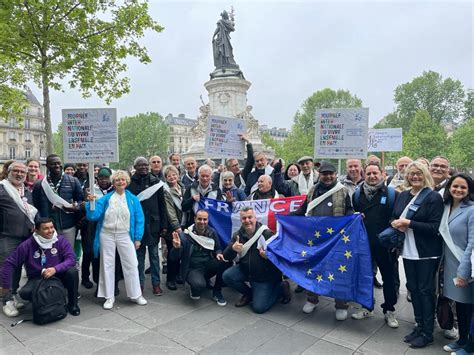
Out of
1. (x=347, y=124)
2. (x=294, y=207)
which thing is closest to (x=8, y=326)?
(x=294, y=207)

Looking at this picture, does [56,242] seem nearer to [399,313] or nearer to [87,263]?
[87,263]

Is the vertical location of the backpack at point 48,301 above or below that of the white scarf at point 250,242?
below

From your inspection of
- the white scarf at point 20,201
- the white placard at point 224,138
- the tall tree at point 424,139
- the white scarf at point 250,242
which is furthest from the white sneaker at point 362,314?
the tall tree at point 424,139

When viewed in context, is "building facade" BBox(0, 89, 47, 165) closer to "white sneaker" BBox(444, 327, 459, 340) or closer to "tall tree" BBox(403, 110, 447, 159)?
"tall tree" BBox(403, 110, 447, 159)

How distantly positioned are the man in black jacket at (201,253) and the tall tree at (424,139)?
46.2m

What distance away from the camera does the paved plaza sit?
390cm

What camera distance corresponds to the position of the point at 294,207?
19.2 ft

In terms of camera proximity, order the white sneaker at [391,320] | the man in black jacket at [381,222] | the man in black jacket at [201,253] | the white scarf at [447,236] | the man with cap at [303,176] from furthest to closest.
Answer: the man with cap at [303,176] → the man in black jacket at [201,253] → the man in black jacket at [381,222] → the white sneaker at [391,320] → the white scarf at [447,236]

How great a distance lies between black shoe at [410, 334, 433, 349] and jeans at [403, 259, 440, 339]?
1.7 inches

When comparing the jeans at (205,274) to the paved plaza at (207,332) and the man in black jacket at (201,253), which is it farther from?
the paved plaza at (207,332)

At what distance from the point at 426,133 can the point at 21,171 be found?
49844 millimetres

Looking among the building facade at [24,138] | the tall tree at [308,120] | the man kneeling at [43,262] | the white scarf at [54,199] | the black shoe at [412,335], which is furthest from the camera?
the building facade at [24,138]

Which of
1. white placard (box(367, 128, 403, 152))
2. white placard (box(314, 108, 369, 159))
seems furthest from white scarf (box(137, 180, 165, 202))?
white placard (box(367, 128, 403, 152))

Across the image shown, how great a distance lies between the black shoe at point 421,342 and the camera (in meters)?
3.89
